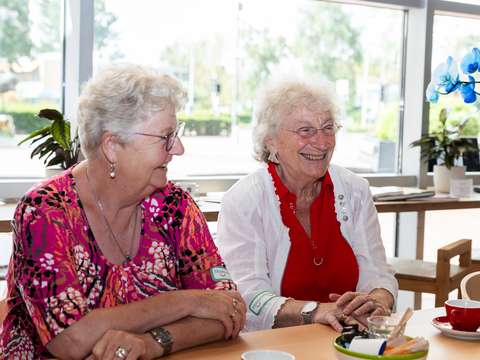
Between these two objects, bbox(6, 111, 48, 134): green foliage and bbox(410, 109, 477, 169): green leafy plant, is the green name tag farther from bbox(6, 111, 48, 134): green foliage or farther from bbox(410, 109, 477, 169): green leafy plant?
bbox(410, 109, 477, 169): green leafy plant

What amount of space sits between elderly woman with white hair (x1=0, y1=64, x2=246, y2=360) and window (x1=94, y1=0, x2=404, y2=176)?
2157mm

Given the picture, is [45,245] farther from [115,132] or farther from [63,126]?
[63,126]

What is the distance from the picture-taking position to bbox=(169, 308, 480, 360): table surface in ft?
4.99

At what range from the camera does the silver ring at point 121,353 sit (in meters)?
1.46

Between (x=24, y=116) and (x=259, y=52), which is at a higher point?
(x=259, y=52)

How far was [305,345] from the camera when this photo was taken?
158 cm

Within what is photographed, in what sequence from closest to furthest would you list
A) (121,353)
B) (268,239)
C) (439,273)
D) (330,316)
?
(121,353), (330,316), (268,239), (439,273)

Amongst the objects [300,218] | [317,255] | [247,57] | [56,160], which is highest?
[247,57]

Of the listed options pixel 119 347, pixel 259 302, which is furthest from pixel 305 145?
pixel 119 347

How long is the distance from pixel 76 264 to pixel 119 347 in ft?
1.03

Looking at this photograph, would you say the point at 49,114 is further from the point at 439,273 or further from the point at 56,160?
the point at 439,273

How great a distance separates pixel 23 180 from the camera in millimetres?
3756

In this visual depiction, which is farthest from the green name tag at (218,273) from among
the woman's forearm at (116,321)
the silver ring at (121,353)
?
the silver ring at (121,353)

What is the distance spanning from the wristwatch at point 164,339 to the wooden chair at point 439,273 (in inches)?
73.5
